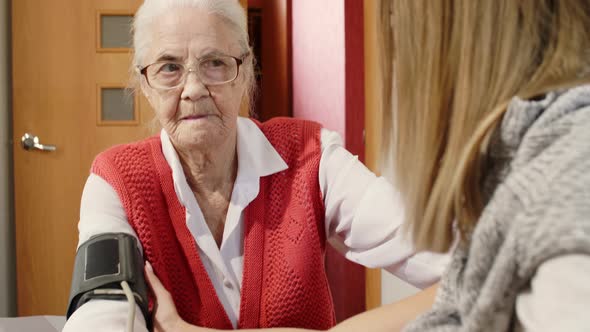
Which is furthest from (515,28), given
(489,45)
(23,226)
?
(23,226)

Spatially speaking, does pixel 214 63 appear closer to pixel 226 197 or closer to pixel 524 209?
pixel 226 197

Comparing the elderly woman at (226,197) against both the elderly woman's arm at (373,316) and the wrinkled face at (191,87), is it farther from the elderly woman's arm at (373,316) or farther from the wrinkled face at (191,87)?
the elderly woman's arm at (373,316)

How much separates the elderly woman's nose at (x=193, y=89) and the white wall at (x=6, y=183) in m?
1.99

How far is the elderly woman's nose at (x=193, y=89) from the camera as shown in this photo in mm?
1182

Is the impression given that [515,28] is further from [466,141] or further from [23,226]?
[23,226]

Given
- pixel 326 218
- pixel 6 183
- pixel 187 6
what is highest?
pixel 187 6

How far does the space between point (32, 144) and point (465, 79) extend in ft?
8.91

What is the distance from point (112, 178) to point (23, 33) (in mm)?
2044


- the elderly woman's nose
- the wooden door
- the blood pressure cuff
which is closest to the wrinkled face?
the elderly woman's nose

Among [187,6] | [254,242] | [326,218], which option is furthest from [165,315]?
[187,6]

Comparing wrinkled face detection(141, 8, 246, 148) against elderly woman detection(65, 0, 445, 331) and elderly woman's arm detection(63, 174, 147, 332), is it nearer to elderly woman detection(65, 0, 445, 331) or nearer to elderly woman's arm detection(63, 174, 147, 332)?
elderly woman detection(65, 0, 445, 331)

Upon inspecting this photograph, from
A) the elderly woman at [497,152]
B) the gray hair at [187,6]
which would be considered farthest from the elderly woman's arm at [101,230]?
the elderly woman at [497,152]

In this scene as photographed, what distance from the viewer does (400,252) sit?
1072 mm

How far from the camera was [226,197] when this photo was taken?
124cm
